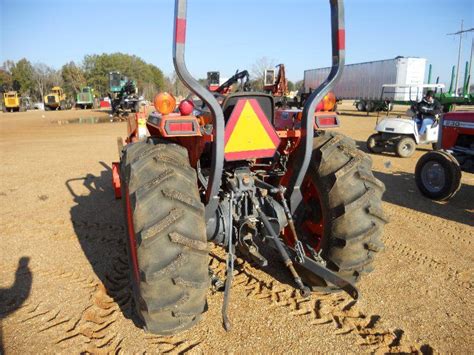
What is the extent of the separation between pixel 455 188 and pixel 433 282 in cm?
287

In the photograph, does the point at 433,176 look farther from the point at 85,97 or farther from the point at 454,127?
the point at 85,97

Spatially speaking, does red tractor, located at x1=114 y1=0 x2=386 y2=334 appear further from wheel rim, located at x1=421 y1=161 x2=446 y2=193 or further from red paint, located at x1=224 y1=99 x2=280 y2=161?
wheel rim, located at x1=421 y1=161 x2=446 y2=193

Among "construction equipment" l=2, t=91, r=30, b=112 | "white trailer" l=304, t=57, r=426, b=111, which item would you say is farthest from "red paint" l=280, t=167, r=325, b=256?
"construction equipment" l=2, t=91, r=30, b=112

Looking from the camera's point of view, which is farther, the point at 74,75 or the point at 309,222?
the point at 74,75

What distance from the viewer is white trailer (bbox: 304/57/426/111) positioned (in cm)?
2744

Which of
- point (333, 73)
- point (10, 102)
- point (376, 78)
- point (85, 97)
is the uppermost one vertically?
point (376, 78)

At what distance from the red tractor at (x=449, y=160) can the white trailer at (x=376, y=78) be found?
19534 mm

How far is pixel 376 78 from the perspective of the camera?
2956cm

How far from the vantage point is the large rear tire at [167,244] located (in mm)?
2191

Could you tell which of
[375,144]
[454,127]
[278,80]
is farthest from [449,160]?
[278,80]

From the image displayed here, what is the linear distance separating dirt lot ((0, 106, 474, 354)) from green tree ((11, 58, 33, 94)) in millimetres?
68933

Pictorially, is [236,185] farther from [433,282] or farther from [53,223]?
[53,223]

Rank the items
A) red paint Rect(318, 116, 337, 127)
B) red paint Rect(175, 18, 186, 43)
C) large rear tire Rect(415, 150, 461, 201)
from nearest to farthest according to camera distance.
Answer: red paint Rect(175, 18, 186, 43) → red paint Rect(318, 116, 337, 127) → large rear tire Rect(415, 150, 461, 201)

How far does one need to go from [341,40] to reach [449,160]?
4.26 m
